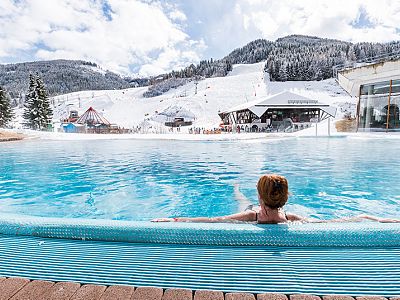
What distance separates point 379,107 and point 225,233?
2350 cm

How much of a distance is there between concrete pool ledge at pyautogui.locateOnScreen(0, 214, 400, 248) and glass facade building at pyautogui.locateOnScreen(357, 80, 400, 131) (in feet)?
71.9

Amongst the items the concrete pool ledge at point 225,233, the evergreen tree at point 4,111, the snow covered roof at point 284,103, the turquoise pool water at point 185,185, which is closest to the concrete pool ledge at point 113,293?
the concrete pool ledge at point 225,233

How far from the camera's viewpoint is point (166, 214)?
18.3 feet

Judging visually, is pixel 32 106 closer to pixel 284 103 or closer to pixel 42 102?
pixel 42 102

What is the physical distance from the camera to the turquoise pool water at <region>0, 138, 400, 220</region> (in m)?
5.73

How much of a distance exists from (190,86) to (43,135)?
64.3 metres

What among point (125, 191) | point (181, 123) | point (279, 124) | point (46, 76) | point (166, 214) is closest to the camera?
point (166, 214)

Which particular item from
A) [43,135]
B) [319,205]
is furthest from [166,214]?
[43,135]

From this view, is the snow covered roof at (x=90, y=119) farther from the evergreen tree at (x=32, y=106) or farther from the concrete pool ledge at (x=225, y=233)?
the concrete pool ledge at (x=225, y=233)

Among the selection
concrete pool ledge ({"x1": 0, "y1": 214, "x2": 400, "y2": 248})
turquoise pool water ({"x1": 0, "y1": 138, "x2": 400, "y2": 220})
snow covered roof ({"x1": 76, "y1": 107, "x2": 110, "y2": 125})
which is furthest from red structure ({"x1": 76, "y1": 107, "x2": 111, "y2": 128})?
concrete pool ledge ({"x1": 0, "y1": 214, "x2": 400, "y2": 248})

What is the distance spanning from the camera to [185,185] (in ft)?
24.0

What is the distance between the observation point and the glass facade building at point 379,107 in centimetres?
2027

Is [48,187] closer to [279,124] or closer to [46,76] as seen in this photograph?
[279,124]

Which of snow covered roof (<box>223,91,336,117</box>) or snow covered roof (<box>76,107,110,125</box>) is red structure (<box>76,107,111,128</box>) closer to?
snow covered roof (<box>76,107,110,125</box>)
